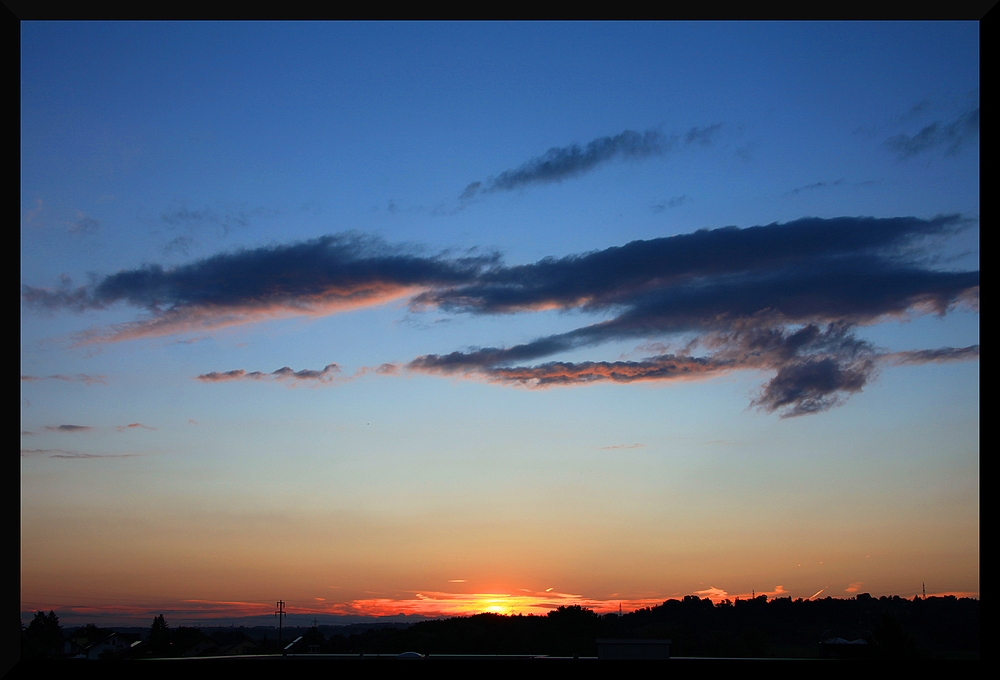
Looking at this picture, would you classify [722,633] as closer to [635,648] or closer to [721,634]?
[721,634]

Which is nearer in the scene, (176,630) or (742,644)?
(742,644)

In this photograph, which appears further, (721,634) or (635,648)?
(721,634)

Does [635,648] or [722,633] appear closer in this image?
[635,648]

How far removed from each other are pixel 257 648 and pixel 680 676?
39.2m

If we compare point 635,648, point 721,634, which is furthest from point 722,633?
point 635,648
